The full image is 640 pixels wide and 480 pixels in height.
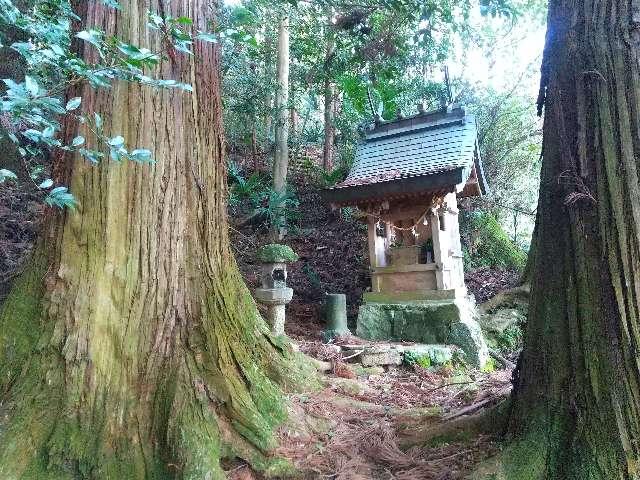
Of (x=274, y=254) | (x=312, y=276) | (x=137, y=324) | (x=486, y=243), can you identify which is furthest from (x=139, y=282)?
(x=486, y=243)

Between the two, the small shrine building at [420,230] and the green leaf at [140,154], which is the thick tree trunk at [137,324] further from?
the small shrine building at [420,230]

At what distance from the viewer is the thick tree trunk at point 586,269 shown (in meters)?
1.82

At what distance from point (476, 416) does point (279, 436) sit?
3.78 ft

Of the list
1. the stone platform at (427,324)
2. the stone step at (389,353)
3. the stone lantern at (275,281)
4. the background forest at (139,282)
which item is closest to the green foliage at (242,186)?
the stone platform at (427,324)

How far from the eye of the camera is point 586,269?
1980 millimetres

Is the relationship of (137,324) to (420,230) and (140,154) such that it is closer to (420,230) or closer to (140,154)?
(140,154)

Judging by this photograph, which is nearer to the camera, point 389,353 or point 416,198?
point 389,353

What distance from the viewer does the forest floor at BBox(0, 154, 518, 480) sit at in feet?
7.94

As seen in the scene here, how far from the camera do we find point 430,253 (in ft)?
23.3

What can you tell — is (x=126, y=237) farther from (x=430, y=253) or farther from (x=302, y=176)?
(x=302, y=176)

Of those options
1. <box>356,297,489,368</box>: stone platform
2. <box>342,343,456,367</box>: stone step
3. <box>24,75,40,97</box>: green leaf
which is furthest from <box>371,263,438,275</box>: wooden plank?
<box>24,75,40,97</box>: green leaf

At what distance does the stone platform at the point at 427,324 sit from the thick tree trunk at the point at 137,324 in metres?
4.07

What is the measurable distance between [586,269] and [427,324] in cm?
478

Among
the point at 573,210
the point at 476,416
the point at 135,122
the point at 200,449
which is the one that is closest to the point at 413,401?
the point at 476,416
